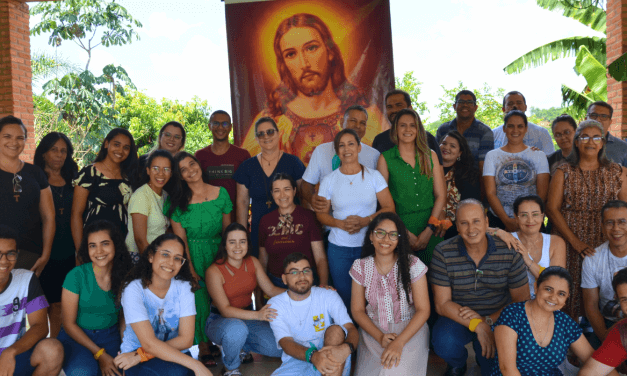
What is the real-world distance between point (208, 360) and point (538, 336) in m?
2.31

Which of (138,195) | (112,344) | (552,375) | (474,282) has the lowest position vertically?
(552,375)

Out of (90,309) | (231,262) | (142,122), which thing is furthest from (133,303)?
(142,122)

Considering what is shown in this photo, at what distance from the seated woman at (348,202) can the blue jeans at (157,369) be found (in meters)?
1.26

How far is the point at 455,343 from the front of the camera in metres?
2.98

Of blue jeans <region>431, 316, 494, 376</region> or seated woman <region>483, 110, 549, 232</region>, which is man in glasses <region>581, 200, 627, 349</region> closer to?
seated woman <region>483, 110, 549, 232</region>

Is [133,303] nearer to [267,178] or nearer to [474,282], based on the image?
[267,178]

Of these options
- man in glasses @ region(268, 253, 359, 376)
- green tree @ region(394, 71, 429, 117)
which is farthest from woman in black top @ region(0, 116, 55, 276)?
green tree @ region(394, 71, 429, 117)

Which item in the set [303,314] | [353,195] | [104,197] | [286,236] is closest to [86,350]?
[104,197]

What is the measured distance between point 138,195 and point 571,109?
13.6 metres

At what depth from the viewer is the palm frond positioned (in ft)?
39.3

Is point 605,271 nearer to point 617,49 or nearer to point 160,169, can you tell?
point 160,169

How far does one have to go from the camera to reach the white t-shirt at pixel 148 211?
3.44m

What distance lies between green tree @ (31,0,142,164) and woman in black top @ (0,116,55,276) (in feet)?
37.7

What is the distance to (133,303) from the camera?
289cm
